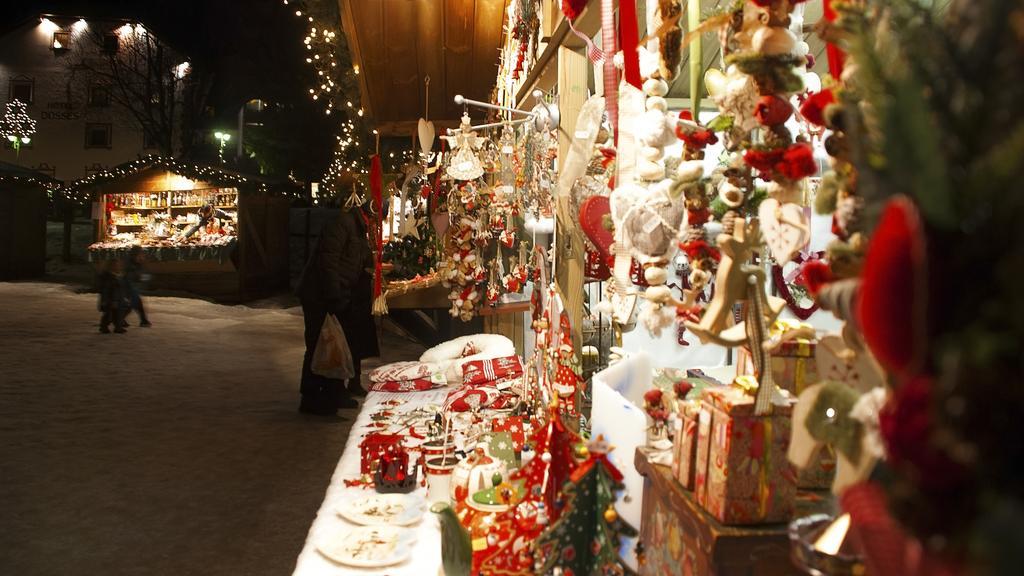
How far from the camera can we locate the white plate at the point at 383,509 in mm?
2363

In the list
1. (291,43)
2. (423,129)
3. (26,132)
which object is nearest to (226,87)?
(26,132)

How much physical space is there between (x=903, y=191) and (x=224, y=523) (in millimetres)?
3886

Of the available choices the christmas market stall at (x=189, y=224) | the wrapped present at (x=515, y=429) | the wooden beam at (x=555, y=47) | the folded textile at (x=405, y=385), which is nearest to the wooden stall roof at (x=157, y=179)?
the christmas market stall at (x=189, y=224)

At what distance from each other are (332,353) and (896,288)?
186 inches

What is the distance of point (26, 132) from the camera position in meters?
24.1

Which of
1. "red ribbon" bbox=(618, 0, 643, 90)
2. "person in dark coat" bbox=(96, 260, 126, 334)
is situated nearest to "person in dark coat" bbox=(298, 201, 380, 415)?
"red ribbon" bbox=(618, 0, 643, 90)

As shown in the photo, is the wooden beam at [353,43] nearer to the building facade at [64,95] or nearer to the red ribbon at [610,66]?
the red ribbon at [610,66]

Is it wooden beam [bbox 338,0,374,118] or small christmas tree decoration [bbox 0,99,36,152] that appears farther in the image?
small christmas tree decoration [bbox 0,99,36,152]

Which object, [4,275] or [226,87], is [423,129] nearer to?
[4,275]

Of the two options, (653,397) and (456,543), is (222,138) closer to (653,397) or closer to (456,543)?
(456,543)

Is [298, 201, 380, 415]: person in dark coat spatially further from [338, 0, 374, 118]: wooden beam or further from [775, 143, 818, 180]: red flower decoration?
[775, 143, 818, 180]: red flower decoration

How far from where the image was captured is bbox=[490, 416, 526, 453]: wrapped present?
8.07 feet

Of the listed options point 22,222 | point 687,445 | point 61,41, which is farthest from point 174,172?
point 687,445

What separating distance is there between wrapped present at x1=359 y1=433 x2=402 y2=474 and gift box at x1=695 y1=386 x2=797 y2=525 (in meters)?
1.82
